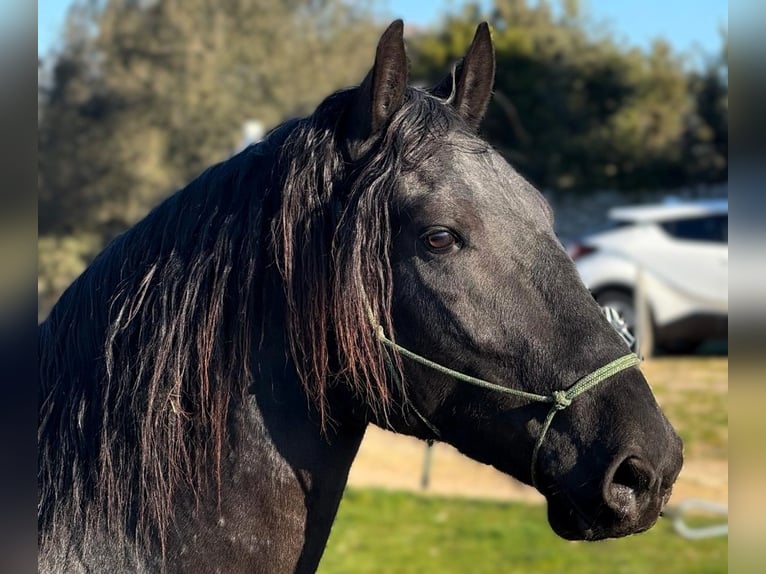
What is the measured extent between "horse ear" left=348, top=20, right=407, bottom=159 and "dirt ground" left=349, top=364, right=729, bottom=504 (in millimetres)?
5707

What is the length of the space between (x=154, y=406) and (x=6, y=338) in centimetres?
61

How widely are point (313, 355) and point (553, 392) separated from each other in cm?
49

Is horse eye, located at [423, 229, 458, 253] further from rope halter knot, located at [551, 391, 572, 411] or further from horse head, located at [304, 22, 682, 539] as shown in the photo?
rope halter knot, located at [551, 391, 572, 411]

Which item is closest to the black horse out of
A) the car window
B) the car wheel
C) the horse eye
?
the horse eye

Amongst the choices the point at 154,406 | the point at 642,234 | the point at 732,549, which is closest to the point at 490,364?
the point at 154,406

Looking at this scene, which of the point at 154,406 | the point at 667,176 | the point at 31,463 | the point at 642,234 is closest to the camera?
the point at 31,463

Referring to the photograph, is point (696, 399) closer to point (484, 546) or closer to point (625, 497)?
point (484, 546)

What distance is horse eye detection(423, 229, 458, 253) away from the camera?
5.98 feet

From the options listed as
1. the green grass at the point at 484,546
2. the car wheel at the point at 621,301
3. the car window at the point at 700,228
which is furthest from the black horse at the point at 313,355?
the car window at the point at 700,228

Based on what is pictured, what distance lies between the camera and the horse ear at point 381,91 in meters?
1.84

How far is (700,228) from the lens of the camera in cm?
1203

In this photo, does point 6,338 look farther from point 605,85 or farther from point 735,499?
point 605,85

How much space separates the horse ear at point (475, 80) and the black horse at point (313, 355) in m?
0.21

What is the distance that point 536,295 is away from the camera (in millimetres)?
1813
